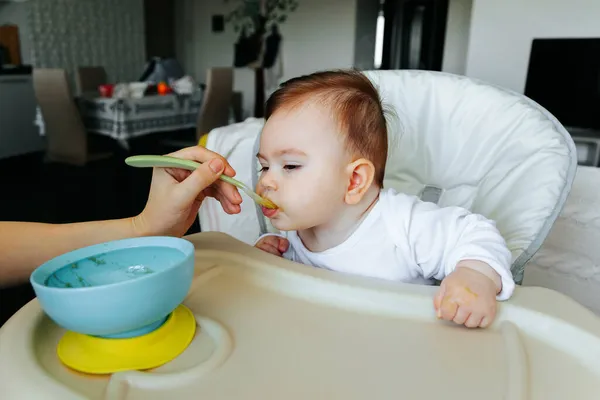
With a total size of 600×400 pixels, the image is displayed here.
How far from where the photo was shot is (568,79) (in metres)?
3.07

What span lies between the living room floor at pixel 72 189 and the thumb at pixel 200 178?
172 centimetres

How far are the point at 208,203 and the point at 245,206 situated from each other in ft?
0.30

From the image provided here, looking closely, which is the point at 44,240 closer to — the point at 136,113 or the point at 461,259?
the point at 461,259

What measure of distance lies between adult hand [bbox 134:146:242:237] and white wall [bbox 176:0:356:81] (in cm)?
495

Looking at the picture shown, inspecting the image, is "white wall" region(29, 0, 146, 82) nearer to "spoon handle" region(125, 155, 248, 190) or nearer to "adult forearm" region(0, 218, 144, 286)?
"adult forearm" region(0, 218, 144, 286)

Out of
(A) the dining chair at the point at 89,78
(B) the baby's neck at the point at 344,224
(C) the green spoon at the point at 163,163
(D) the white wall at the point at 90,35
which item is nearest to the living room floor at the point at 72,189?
(A) the dining chair at the point at 89,78

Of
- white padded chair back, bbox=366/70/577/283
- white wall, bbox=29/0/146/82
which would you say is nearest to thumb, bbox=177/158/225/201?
white padded chair back, bbox=366/70/577/283

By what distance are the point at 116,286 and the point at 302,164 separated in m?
0.39

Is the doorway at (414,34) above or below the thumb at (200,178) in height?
above

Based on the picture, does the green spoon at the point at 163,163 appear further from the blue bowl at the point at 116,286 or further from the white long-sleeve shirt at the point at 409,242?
the white long-sleeve shirt at the point at 409,242

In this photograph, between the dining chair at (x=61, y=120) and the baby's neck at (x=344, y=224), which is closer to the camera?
the baby's neck at (x=344, y=224)

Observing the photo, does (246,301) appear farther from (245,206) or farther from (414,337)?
(245,206)

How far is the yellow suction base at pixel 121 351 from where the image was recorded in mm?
501

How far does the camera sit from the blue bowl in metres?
0.46
